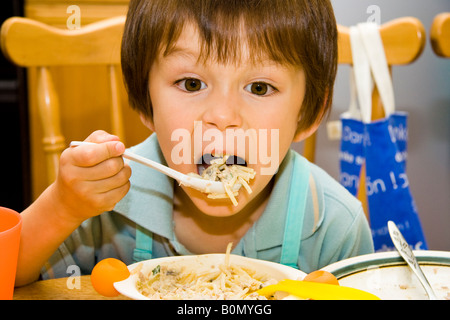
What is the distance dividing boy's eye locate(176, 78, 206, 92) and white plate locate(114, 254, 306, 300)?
0.65ft

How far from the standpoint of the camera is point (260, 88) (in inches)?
24.3

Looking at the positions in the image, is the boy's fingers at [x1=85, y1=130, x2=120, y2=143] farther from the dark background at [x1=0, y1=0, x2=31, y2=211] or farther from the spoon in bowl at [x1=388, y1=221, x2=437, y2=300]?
the dark background at [x1=0, y1=0, x2=31, y2=211]

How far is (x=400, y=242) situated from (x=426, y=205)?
0.61m

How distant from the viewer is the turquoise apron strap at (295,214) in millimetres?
735

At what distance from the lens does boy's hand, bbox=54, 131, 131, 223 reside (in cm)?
55

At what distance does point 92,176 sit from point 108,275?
138mm

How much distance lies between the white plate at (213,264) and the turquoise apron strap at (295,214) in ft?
0.62

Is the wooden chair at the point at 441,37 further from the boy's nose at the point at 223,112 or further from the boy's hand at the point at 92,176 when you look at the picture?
the boy's hand at the point at 92,176

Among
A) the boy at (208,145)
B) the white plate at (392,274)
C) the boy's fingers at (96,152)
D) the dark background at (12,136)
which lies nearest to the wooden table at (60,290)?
the boy at (208,145)

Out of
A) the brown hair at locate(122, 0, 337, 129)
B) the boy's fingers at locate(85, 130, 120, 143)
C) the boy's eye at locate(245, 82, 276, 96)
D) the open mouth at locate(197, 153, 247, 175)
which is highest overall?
the brown hair at locate(122, 0, 337, 129)

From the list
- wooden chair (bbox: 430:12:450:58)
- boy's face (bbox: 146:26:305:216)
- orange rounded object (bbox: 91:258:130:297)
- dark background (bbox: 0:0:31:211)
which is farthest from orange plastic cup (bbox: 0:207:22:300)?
dark background (bbox: 0:0:31:211)

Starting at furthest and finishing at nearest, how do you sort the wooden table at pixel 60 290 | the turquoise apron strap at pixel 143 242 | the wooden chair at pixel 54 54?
the wooden chair at pixel 54 54, the turquoise apron strap at pixel 143 242, the wooden table at pixel 60 290

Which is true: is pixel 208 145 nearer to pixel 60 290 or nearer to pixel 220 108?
pixel 220 108

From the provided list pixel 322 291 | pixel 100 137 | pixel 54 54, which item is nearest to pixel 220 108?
pixel 100 137
